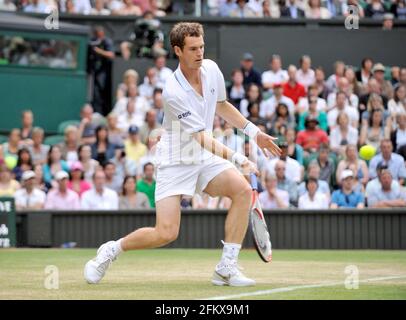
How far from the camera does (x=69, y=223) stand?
1645cm

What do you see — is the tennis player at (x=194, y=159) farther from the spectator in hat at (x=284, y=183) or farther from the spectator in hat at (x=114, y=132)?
the spectator in hat at (x=114, y=132)

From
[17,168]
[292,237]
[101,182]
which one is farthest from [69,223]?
[292,237]

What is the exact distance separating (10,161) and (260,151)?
4.12 metres

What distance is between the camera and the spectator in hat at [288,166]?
17281mm

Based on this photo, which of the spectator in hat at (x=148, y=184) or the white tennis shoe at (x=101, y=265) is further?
the spectator in hat at (x=148, y=184)

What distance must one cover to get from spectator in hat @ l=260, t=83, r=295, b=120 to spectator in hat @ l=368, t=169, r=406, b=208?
3.10 meters

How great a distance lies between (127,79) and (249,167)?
11174 millimetres

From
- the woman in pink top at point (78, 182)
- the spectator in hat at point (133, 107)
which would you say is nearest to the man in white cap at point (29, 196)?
the woman in pink top at point (78, 182)

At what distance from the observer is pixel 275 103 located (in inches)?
772

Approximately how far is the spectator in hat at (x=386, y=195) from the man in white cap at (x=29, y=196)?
485 centimetres

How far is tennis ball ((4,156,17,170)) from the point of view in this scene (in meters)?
18.3

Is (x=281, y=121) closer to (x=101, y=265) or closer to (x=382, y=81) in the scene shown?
(x=382, y=81)

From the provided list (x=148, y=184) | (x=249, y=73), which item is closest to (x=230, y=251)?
(x=148, y=184)

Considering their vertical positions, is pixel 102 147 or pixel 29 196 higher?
pixel 102 147
